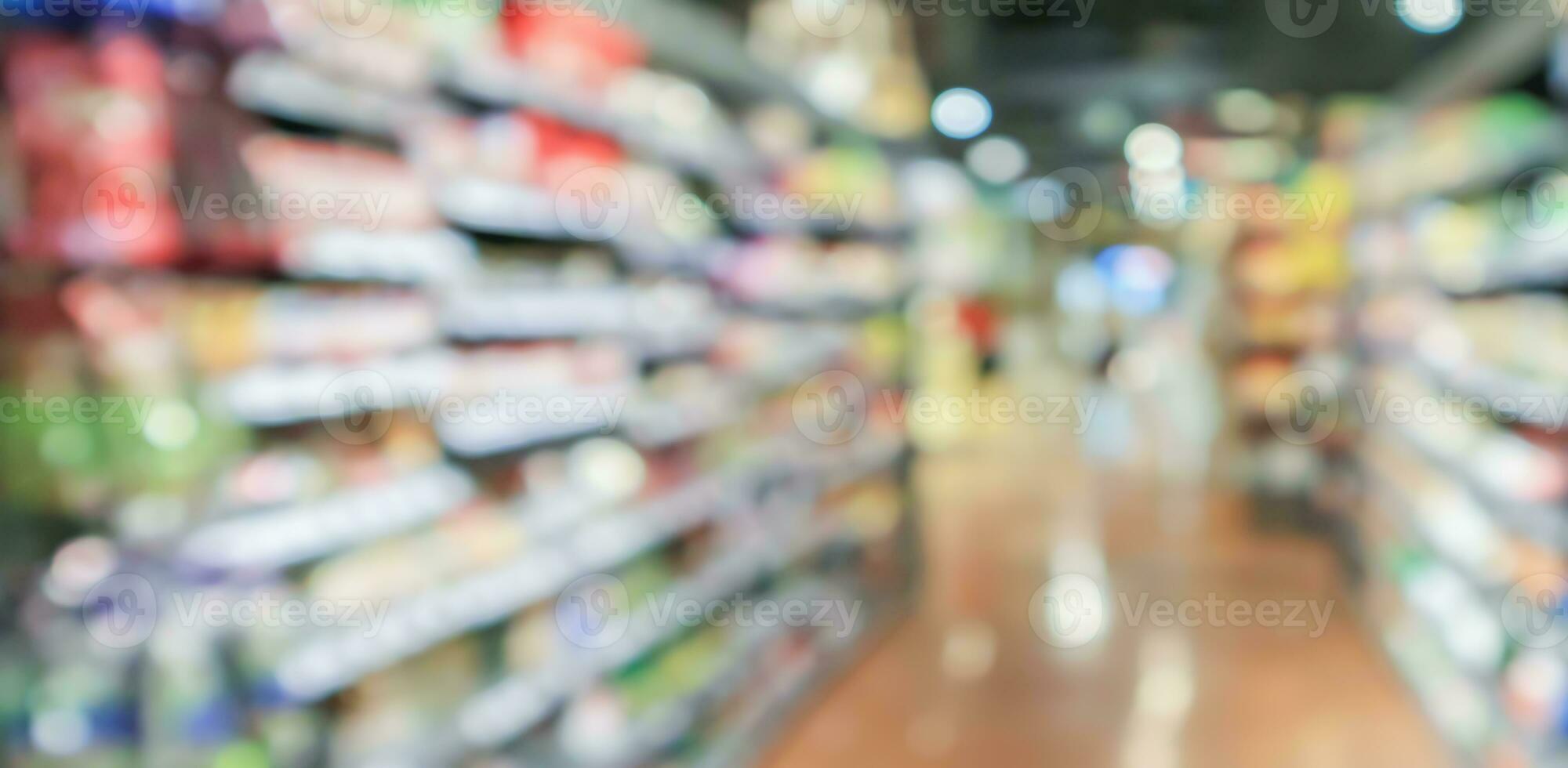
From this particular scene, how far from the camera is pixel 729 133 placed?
4.24 meters

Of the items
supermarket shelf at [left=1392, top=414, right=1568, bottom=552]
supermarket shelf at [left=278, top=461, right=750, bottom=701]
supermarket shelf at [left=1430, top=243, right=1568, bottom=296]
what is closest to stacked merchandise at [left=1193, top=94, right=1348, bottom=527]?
supermarket shelf at [left=1392, top=414, right=1568, bottom=552]

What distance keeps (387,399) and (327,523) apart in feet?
1.10

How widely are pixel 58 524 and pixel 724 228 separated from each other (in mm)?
2894

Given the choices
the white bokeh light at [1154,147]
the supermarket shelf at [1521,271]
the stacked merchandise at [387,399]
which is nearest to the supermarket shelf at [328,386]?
the stacked merchandise at [387,399]

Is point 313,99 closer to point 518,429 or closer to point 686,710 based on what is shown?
point 518,429

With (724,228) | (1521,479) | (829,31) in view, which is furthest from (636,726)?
(829,31)

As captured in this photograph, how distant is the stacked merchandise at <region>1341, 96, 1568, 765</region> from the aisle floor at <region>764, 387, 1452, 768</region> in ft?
0.99

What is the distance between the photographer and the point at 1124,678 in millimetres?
4848

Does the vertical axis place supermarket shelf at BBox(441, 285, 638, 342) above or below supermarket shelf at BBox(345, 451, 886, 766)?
above

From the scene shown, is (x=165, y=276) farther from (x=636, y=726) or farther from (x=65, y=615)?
(x=636, y=726)

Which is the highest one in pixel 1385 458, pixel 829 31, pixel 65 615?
pixel 829 31

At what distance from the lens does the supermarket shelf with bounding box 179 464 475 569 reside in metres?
1.83

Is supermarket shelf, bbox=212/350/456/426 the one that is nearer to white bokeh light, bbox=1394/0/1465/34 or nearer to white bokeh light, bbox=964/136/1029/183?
white bokeh light, bbox=1394/0/1465/34

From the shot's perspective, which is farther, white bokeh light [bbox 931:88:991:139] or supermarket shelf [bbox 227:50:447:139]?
white bokeh light [bbox 931:88:991:139]
